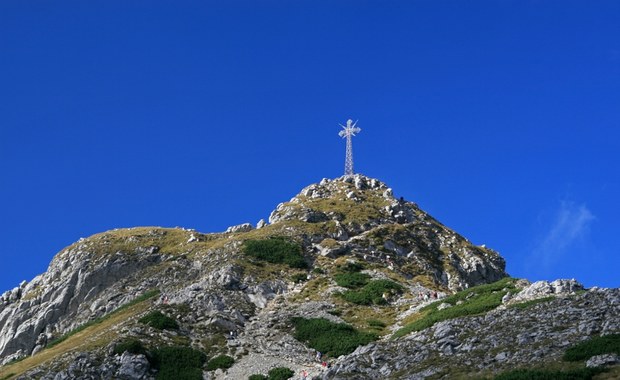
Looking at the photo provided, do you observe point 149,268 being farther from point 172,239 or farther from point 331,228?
point 331,228

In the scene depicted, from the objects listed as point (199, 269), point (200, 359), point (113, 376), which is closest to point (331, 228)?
point (199, 269)

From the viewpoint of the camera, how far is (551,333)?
39.5 m

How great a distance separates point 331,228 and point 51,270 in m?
45.2

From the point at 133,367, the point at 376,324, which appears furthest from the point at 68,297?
the point at 376,324

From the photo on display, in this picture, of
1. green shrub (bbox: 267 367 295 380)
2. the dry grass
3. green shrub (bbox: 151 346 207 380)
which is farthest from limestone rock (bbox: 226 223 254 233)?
green shrub (bbox: 267 367 295 380)

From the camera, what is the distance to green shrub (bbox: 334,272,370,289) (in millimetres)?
79750

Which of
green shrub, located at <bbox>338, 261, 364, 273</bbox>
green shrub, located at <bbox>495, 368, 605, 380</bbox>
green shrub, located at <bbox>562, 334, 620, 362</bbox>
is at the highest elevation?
green shrub, located at <bbox>338, 261, 364, 273</bbox>

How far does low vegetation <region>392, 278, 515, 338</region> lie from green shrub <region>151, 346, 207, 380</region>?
58.1 ft

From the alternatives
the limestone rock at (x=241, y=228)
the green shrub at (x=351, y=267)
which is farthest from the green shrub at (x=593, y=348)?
the limestone rock at (x=241, y=228)

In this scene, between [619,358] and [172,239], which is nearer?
[619,358]

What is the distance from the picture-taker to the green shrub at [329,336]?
59.7 m

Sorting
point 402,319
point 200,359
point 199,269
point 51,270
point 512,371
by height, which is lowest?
point 512,371

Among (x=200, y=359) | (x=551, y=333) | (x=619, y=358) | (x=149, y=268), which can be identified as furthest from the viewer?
(x=149, y=268)

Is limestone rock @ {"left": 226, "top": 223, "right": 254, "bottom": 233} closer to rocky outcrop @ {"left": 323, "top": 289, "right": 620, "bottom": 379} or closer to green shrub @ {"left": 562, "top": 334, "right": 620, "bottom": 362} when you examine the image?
rocky outcrop @ {"left": 323, "top": 289, "right": 620, "bottom": 379}
